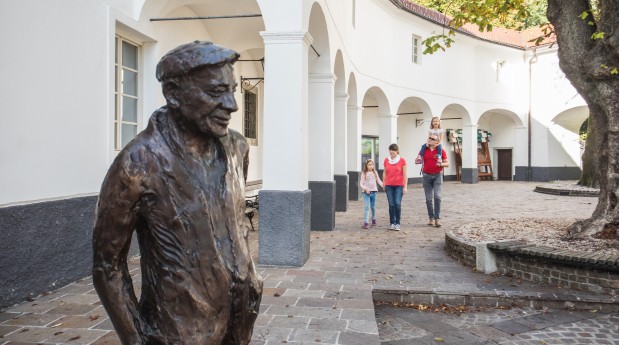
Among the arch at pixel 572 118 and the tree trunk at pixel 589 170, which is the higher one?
the arch at pixel 572 118

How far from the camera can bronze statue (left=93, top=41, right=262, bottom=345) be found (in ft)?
4.32

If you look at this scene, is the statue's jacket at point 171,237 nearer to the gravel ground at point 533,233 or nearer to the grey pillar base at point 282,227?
the grey pillar base at point 282,227

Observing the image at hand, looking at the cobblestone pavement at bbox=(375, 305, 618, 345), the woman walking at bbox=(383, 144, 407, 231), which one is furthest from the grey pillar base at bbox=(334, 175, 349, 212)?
the cobblestone pavement at bbox=(375, 305, 618, 345)

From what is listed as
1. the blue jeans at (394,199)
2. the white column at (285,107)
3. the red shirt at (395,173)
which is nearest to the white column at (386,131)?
the blue jeans at (394,199)

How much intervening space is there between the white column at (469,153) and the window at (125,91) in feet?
64.6

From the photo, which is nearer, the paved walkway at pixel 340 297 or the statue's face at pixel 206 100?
the statue's face at pixel 206 100

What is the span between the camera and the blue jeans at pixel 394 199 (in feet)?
29.1

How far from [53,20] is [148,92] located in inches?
82.6

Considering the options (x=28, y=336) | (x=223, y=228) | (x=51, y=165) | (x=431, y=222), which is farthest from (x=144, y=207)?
(x=431, y=222)

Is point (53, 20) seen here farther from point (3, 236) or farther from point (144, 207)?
point (144, 207)

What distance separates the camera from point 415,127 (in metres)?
24.2

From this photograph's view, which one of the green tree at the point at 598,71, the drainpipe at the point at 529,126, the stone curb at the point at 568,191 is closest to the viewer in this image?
the green tree at the point at 598,71

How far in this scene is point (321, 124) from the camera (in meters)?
8.86

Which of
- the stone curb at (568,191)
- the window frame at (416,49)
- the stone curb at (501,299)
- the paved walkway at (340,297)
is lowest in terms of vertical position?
the stone curb at (501,299)
